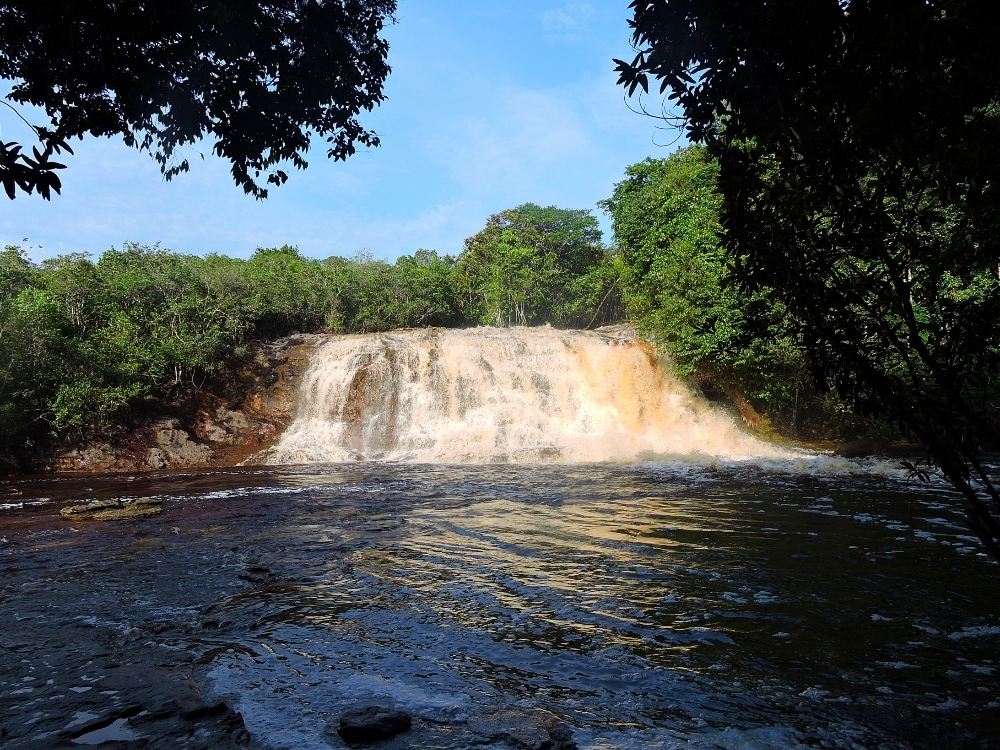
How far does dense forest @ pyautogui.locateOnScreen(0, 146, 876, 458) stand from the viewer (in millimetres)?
16703

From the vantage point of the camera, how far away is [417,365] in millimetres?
21031

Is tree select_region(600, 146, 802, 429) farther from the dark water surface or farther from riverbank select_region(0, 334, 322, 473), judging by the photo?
riverbank select_region(0, 334, 322, 473)

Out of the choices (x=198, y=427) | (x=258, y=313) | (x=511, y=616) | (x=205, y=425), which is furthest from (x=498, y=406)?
(x=511, y=616)

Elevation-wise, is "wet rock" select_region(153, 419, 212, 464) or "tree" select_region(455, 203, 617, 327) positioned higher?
"tree" select_region(455, 203, 617, 327)

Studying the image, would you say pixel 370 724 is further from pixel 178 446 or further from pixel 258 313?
pixel 258 313

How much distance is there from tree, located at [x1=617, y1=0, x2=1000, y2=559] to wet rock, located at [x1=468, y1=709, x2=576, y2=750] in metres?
2.06

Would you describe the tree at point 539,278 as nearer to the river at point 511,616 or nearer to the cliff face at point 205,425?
the cliff face at point 205,425

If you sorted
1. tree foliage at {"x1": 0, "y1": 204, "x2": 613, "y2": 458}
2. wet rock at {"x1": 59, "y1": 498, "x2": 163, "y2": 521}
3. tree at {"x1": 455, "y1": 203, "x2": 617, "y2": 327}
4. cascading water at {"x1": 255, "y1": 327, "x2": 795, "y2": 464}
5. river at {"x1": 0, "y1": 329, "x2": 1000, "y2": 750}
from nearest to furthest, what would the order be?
river at {"x1": 0, "y1": 329, "x2": 1000, "y2": 750} → wet rock at {"x1": 59, "y1": 498, "x2": 163, "y2": 521} → tree foliage at {"x1": 0, "y1": 204, "x2": 613, "y2": 458} → cascading water at {"x1": 255, "y1": 327, "x2": 795, "y2": 464} → tree at {"x1": 455, "y1": 203, "x2": 617, "y2": 327}

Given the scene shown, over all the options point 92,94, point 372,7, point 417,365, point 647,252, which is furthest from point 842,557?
point 647,252

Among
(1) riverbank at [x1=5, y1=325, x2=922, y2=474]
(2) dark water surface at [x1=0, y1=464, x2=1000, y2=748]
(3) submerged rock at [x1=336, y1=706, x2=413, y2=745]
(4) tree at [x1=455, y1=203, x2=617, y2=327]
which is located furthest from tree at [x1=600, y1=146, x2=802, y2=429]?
(3) submerged rock at [x1=336, y1=706, x2=413, y2=745]

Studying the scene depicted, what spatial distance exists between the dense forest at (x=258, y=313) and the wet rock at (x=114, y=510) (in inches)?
299

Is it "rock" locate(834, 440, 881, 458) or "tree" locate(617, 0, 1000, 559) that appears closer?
"tree" locate(617, 0, 1000, 559)

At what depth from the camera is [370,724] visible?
3.23 metres

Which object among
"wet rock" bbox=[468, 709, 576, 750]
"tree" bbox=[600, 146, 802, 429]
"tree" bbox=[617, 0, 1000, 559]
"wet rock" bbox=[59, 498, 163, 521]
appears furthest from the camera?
"tree" bbox=[600, 146, 802, 429]
